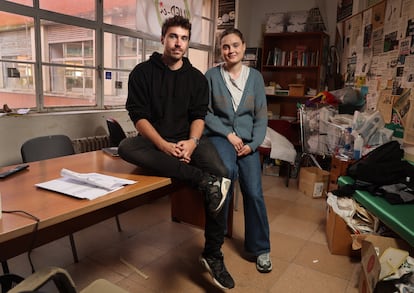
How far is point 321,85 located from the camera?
4.55 metres

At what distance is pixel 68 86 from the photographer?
3.28 metres

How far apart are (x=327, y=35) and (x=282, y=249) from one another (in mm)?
3273

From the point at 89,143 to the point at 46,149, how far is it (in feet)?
3.24

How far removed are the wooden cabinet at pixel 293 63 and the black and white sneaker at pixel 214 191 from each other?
3.24 metres

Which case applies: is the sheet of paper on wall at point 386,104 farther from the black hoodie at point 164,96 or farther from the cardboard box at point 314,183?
the black hoodie at point 164,96

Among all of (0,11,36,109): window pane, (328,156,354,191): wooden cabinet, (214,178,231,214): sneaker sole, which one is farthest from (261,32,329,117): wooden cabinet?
(214,178,231,214): sneaker sole

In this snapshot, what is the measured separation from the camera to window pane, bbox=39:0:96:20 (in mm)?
2903

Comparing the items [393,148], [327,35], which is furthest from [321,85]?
[393,148]

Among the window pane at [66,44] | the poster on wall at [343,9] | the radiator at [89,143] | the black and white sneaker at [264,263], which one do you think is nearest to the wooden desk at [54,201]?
the black and white sneaker at [264,263]

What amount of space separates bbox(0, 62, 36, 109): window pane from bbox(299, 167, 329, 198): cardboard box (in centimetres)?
276

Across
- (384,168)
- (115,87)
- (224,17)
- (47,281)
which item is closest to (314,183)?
(384,168)

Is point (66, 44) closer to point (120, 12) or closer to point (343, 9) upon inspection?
point (120, 12)

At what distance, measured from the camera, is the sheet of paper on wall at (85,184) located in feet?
3.88

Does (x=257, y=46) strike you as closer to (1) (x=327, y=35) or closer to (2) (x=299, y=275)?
(1) (x=327, y=35)
